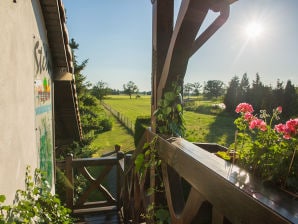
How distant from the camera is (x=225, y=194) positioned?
119 cm

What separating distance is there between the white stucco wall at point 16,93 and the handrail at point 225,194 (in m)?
1.22

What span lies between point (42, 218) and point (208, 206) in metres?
1.66

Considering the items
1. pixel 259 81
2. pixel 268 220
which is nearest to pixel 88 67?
pixel 268 220

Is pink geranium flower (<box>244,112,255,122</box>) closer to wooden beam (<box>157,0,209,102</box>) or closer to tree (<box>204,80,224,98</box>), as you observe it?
wooden beam (<box>157,0,209,102</box>)

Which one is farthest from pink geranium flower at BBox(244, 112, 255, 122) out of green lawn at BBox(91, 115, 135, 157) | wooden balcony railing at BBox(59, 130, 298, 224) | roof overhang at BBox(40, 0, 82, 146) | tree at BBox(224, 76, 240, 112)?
tree at BBox(224, 76, 240, 112)

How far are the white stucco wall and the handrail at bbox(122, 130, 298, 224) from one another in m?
1.22

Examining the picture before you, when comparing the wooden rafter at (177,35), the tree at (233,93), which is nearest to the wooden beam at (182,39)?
the wooden rafter at (177,35)

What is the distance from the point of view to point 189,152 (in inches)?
67.6

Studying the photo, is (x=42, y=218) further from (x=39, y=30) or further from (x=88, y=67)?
(x=88, y=67)

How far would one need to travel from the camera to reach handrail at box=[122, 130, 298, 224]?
0.97 m

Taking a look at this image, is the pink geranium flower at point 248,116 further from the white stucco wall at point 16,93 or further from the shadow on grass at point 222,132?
the shadow on grass at point 222,132

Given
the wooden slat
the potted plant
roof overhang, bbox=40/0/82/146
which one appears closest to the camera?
the wooden slat

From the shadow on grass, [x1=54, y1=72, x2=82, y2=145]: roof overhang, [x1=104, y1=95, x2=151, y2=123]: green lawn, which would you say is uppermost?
[x1=54, y1=72, x2=82, y2=145]: roof overhang

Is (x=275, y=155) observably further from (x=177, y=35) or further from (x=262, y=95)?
(x=262, y=95)
